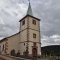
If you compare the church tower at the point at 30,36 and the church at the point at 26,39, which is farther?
the church at the point at 26,39

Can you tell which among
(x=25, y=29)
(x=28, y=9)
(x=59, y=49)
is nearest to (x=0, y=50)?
(x=25, y=29)

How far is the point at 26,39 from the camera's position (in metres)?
36.8

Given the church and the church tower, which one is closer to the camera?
the church tower

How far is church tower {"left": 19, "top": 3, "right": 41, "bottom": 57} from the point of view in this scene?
36469 millimetres

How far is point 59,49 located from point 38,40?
333 inches

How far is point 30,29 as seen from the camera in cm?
3753

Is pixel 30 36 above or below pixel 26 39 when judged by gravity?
above

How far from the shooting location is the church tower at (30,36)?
120 ft

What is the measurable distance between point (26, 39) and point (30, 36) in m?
1.20

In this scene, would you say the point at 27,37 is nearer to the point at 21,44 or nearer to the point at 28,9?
the point at 21,44

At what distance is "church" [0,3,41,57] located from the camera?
36719 millimetres

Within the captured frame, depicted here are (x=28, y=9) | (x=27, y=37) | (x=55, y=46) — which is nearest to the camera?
(x=27, y=37)

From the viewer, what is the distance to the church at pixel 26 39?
36719 mm

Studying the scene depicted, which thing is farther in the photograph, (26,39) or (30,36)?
(30,36)
